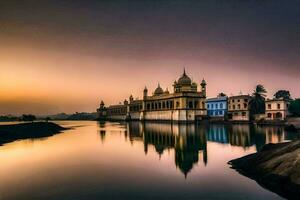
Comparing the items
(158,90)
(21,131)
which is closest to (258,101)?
(158,90)

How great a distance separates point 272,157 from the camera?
17.2m

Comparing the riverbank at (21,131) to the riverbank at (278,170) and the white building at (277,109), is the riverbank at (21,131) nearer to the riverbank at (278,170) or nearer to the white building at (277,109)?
the riverbank at (278,170)

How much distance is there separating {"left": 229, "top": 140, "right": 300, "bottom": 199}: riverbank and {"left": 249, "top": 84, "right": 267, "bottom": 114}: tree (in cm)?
6509

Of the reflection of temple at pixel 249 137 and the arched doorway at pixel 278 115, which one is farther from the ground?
the arched doorway at pixel 278 115

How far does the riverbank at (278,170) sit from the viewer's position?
13.2 metres

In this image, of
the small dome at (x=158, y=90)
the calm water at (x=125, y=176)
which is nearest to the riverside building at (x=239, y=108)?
the small dome at (x=158, y=90)

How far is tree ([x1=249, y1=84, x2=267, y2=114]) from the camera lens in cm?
8025

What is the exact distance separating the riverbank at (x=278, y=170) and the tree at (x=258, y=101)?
214 feet

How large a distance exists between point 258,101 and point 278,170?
231 feet

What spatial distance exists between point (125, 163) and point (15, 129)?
3307 cm

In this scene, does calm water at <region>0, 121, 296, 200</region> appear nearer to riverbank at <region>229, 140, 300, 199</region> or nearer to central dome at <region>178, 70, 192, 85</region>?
riverbank at <region>229, 140, 300, 199</region>

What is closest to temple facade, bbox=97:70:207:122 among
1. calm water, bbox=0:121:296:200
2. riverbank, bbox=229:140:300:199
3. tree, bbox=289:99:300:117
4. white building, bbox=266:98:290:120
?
white building, bbox=266:98:290:120

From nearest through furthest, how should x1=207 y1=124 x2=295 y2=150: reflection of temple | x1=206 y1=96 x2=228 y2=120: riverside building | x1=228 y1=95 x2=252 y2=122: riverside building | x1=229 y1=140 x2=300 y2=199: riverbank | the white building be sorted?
1. x1=229 y1=140 x2=300 y2=199: riverbank
2. x1=207 y1=124 x2=295 y2=150: reflection of temple
3. the white building
4. x1=228 y1=95 x2=252 y2=122: riverside building
5. x1=206 y1=96 x2=228 y2=120: riverside building

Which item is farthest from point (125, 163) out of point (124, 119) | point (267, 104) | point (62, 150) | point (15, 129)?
point (124, 119)
